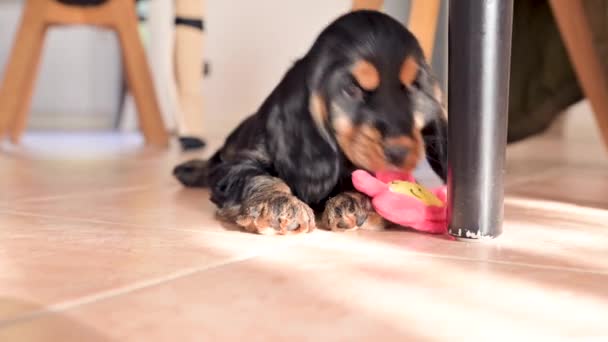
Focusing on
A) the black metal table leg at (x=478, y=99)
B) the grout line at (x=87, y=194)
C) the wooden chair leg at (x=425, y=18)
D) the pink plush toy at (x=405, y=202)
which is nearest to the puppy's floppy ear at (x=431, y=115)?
the pink plush toy at (x=405, y=202)

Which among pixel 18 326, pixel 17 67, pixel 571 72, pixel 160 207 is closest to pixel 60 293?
pixel 18 326

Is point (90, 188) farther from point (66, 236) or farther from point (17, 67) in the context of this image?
point (17, 67)

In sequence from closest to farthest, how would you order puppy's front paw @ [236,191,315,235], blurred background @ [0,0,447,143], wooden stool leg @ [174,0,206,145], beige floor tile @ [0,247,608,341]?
beige floor tile @ [0,247,608,341]
puppy's front paw @ [236,191,315,235]
wooden stool leg @ [174,0,206,145]
blurred background @ [0,0,447,143]

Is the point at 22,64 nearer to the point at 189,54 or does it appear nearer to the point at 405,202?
the point at 189,54

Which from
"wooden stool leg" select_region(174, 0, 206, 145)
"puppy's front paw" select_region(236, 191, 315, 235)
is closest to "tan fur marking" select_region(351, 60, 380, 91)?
"puppy's front paw" select_region(236, 191, 315, 235)

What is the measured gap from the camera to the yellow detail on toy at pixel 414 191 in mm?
1329

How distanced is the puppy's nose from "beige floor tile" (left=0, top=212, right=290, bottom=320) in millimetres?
250

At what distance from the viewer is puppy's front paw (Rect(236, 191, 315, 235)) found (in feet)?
4.24

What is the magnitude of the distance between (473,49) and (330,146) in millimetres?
371

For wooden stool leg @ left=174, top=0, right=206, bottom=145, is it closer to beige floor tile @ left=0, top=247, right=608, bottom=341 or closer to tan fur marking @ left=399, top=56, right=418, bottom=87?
tan fur marking @ left=399, top=56, right=418, bottom=87

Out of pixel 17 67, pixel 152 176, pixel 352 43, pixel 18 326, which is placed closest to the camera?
pixel 18 326

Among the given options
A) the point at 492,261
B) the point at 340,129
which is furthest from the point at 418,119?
the point at 492,261

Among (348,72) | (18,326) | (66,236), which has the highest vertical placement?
(348,72)

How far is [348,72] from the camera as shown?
134cm
